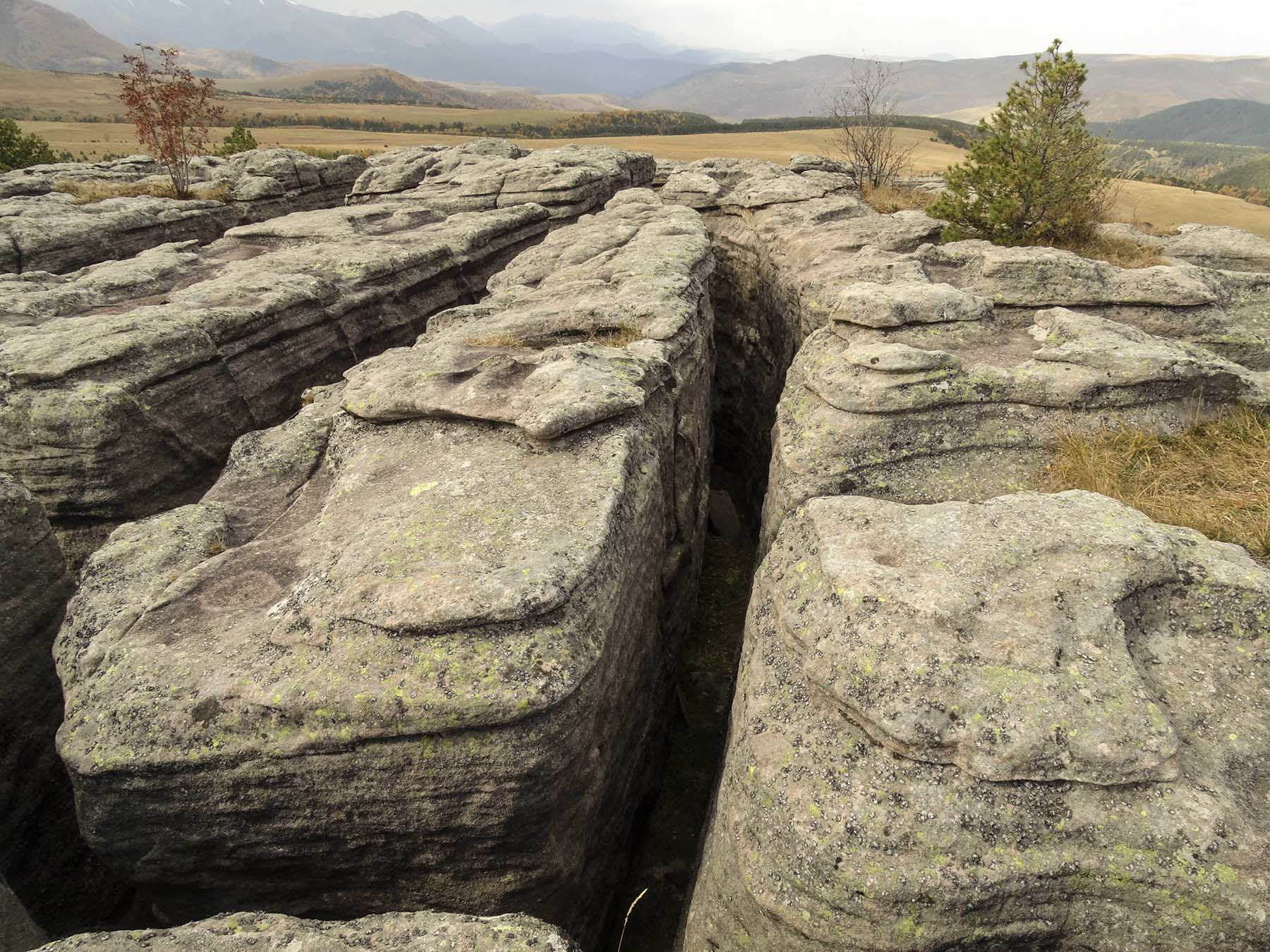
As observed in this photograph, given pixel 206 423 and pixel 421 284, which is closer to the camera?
pixel 206 423

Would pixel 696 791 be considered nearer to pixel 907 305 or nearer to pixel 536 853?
pixel 536 853

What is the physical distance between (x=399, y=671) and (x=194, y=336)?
41.4 feet

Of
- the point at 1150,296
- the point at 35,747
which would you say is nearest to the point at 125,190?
the point at 35,747

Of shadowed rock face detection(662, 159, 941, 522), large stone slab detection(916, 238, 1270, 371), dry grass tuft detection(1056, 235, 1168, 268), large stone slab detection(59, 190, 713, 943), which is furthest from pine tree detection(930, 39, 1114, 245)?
large stone slab detection(59, 190, 713, 943)

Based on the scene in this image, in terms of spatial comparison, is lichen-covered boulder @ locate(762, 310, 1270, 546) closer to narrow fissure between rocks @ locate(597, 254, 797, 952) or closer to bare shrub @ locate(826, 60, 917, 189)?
narrow fissure between rocks @ locate(597, 254, 797, 952)

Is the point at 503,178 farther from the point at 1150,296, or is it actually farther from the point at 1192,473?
the point at 1192,473

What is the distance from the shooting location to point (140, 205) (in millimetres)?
27453

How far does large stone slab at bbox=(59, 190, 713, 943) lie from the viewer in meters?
6.88

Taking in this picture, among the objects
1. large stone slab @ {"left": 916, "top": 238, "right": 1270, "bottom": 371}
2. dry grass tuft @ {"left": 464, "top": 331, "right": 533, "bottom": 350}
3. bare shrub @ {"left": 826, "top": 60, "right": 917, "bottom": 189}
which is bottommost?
dry grass tuft @ {"left": 464, "top": 331, "right": 533, "bottom": 350}

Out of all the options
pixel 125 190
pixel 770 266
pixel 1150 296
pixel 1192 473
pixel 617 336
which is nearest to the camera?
pixel 1192 473

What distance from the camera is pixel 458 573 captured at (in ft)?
24.5

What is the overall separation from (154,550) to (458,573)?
5.29 metres

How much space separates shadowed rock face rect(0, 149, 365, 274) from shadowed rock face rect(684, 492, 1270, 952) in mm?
29198

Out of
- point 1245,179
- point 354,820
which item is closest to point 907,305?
point 354,820
